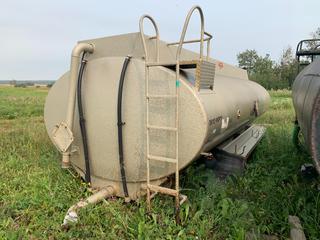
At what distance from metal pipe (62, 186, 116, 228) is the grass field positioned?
0.21ft

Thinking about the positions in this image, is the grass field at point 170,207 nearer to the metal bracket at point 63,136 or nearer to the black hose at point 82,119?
the black hose at point 82,119

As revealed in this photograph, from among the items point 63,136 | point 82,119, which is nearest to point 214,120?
point 82,119

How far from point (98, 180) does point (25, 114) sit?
1055 centimetres

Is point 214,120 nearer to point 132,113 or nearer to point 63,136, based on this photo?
point 132,113

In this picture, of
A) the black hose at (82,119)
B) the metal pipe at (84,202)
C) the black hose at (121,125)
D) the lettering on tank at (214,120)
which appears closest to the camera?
the metal pipe at (84,202)

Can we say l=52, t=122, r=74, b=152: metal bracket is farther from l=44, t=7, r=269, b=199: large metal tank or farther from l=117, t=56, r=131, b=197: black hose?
l=117, t=56, r=131, b=197: black hose

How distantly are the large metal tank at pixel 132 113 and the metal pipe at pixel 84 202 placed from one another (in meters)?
0.12

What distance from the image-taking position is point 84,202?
351cm

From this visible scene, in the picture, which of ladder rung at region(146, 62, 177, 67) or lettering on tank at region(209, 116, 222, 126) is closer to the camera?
ladder rung at region(146, 62, 177, 67)

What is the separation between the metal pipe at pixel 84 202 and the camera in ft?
10.8

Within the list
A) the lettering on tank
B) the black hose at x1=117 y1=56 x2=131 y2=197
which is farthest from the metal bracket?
the lettering on tank

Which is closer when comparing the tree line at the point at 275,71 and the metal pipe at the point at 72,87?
the metal pipe at the point at 72,87

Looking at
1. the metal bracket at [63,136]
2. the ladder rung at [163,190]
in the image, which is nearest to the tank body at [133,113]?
the ladder rung at [163,190]

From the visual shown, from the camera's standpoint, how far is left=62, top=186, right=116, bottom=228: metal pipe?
10.8 feet
